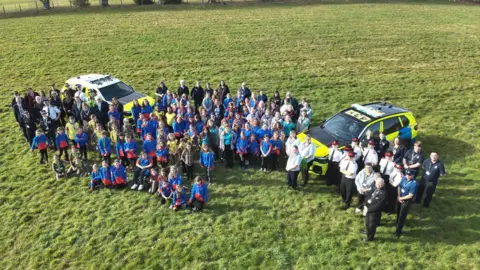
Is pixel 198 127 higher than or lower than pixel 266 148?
higher

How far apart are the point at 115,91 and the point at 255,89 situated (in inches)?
268

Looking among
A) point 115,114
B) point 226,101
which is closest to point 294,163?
point 226,101

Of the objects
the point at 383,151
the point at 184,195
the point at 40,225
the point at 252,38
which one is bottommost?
the point at 40,225

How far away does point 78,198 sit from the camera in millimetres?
10891

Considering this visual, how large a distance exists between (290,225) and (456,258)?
3823 mm

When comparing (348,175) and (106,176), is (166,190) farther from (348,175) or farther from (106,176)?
(348,175)

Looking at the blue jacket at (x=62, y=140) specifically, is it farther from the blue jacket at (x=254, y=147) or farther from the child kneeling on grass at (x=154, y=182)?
the blue jacket at (x=254, y=147)

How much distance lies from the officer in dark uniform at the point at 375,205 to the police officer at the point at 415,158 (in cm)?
211

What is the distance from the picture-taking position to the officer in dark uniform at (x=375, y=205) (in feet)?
27.3

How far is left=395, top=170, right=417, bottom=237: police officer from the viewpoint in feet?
28.5

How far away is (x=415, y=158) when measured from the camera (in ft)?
33.7

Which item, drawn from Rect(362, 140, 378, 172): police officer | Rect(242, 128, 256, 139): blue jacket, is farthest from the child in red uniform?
Rect(362, 140, 378, 172): police officer

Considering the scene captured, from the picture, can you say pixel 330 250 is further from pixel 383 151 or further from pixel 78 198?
pixel 78 198

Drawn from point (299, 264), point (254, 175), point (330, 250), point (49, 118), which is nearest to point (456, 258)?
point (330, 250)
